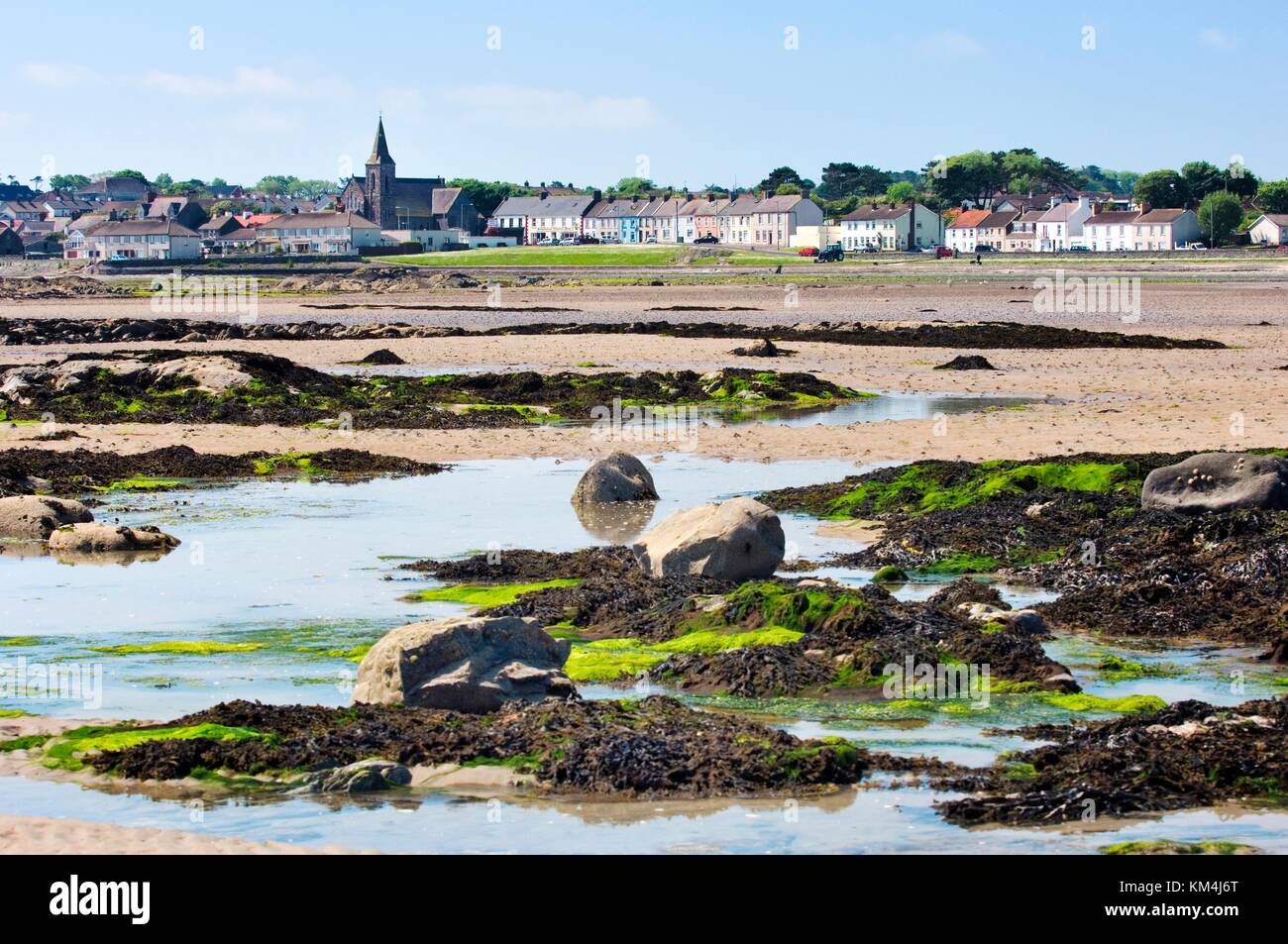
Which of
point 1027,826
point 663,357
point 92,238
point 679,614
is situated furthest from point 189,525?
point 92,238

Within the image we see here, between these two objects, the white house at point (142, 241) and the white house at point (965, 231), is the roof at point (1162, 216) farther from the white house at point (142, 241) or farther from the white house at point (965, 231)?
the white house at point (142, 241)

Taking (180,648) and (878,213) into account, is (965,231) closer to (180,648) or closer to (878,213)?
(878,213)

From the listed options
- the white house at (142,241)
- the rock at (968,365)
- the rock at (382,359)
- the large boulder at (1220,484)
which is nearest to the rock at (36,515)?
the large boulder at (1220,484)

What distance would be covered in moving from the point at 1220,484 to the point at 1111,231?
13826 cm

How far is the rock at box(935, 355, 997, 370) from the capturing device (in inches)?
1390

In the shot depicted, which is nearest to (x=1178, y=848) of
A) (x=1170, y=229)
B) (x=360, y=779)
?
(x=360, y=779)

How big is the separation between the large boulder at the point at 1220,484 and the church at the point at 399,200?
158 meters

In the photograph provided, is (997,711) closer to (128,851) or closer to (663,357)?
(128,851)

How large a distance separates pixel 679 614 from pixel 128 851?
19.6 ft

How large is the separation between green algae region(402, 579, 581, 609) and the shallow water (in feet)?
0.83

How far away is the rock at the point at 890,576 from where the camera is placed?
14867mm

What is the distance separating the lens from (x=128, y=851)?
24.5 ft

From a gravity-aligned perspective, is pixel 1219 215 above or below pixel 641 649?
above

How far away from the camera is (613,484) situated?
19562 mm
